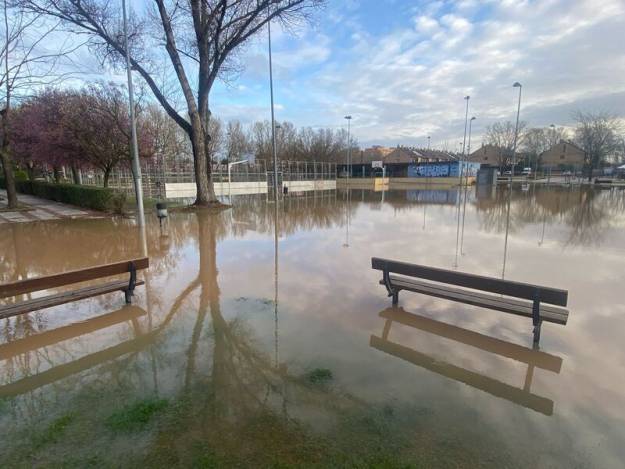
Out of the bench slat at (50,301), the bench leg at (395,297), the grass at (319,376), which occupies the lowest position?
the grass at (319,376)

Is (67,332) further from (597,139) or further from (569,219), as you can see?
(597,139)

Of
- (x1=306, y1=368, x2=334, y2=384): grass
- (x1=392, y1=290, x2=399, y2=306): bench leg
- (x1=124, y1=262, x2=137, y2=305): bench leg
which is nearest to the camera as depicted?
(x1=306, y1=368, x2=334, y2=384): grass

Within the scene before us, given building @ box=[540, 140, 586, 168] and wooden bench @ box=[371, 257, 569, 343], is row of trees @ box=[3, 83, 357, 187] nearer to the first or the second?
wooden bench @ box=[371, 257, 569, 343]

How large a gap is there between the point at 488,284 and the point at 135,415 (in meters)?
4.14

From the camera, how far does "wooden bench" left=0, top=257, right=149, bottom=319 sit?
4555 millimetres

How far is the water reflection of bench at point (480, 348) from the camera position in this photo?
3486mm

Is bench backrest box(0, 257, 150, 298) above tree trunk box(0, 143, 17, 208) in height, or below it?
below

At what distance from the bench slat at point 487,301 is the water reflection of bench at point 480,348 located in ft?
1.29

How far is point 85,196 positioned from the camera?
61.3ft

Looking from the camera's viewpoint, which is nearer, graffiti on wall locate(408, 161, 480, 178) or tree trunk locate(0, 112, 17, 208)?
tree trunk locate(0, 112, 17, 208)

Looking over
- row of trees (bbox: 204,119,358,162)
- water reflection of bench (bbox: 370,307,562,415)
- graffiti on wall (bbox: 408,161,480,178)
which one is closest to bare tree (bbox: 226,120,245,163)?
row of trees (bbox: 204,119,358,162)

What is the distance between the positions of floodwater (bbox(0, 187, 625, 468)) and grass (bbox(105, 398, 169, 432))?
1cm

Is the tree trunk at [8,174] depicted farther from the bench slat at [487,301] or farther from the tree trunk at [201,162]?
the bench slat at [487,301]

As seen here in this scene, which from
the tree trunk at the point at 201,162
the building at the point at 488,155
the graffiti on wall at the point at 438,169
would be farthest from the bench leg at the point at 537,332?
the building at the point at 488,155
